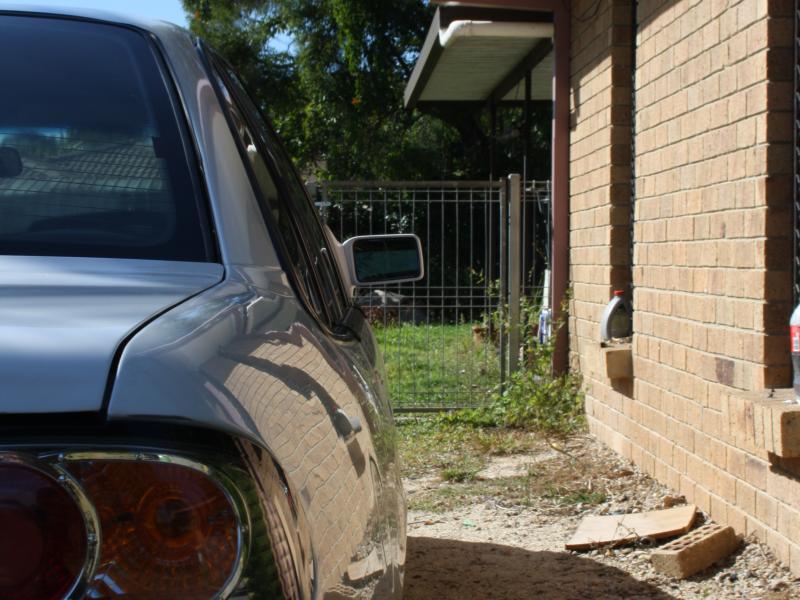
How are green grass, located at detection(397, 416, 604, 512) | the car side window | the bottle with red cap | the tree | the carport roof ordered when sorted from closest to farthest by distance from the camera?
the car side window, green grass, located at detection(397, 416, 604, 512), the bottle with red cap, the carport roof, the tree

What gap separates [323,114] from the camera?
2284 cm

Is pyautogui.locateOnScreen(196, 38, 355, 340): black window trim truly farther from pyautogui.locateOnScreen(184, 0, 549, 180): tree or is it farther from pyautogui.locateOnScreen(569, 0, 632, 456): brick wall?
pyautogui.locateOnScreen(184, 0, 549, 180): tree

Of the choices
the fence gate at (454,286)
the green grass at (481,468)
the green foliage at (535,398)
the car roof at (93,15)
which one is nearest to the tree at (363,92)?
the fence gate at (454,286)

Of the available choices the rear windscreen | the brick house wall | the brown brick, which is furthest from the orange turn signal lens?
the brown brick

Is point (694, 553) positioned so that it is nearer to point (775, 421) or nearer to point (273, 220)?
point (775, 421)

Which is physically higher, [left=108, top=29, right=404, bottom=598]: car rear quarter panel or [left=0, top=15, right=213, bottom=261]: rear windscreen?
[left=0, top=15, right=213, bottom=261]: rear windscreen

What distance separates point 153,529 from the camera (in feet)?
3.57

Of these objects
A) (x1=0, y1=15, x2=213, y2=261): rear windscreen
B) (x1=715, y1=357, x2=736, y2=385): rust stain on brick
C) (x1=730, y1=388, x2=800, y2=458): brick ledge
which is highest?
(x1=0, y1=15, x2=213, y2=261): rear windscreen

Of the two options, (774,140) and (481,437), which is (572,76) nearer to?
(481,437)

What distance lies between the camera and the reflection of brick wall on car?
1250mm

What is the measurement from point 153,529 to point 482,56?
9516mm

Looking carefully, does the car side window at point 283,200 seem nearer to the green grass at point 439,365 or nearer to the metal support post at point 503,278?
the metal support post at point 503,278

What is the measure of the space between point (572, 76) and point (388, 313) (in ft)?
8.94

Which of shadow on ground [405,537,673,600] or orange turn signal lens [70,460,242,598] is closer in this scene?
orange turn signal lens [70,460,242,598]
